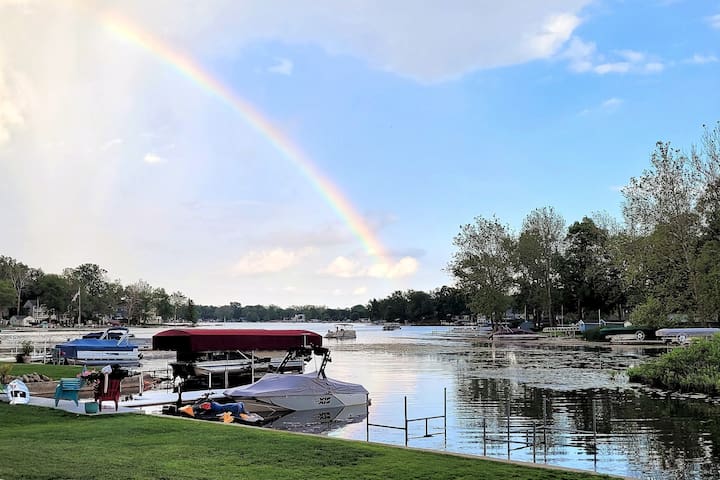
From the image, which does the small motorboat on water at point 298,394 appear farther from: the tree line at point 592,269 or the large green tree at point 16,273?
the large green tree at point 16,273

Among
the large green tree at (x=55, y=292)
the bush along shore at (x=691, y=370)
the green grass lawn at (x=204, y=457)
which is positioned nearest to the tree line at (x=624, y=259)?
the bush along shore at (x=691, y=370)

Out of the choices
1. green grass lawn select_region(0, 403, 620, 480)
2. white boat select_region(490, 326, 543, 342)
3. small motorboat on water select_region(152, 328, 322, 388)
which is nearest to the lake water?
green grass lawn select_region(0, 403, 620, 480)

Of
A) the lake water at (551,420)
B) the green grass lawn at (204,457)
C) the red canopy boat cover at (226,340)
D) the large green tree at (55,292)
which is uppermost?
the large green tree at (55,292)

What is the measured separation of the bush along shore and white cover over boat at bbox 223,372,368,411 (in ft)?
47.6

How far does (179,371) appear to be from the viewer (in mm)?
34062

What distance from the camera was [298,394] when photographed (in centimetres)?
2602

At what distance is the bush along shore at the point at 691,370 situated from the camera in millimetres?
29391

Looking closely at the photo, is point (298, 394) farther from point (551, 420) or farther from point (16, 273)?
point (16, 273)

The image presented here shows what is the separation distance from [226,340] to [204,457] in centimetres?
2128

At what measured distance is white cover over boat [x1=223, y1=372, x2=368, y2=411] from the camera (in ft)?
83.8

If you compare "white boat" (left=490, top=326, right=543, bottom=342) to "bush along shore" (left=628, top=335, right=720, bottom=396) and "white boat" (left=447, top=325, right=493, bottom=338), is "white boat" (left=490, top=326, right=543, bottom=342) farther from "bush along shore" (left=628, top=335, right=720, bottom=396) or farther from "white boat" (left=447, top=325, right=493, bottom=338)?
"bush along shore" (left=628, top=335, right=720, bottom=396)

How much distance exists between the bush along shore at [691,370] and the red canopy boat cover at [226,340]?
1758cm

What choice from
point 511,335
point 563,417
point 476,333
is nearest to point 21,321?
point 476,333

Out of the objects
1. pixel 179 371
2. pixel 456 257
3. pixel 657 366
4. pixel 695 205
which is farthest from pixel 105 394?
pixel 456 257
